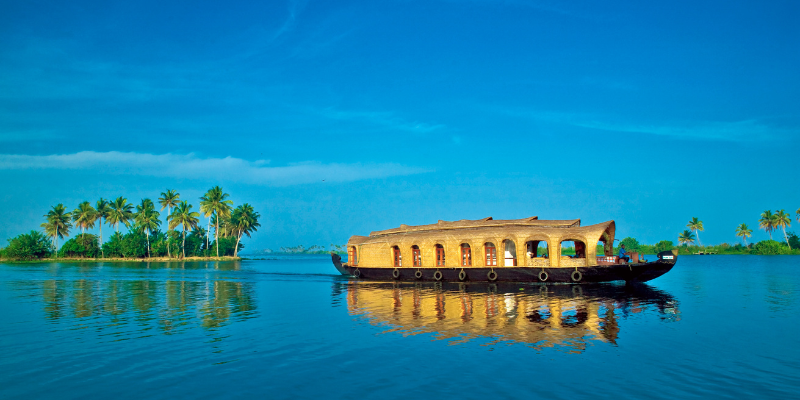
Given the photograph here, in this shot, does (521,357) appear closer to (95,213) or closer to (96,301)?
(96,301)

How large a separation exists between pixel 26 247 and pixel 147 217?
18.9 m

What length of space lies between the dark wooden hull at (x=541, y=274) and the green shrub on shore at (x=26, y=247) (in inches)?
2969

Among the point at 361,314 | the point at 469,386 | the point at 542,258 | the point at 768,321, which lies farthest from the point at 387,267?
the point at 469,386

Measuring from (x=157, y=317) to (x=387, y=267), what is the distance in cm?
1729

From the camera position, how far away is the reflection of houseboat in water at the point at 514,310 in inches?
488

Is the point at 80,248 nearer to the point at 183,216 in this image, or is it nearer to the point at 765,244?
the point at 183,216

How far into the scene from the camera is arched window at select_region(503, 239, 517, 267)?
93.5 ft

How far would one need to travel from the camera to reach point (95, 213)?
83250 millimetres

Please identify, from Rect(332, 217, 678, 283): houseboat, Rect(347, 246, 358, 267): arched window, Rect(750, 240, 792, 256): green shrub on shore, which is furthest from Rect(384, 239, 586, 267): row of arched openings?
Rect(750, 240, 792, 256): green shrub on shore

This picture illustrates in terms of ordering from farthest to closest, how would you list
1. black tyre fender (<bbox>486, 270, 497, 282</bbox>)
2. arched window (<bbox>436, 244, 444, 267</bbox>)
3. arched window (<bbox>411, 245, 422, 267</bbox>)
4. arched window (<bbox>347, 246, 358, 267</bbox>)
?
arched window (<bbox>347, 246, 358, 267</bbox>) → arched window (<bbox>411, 245, 422, 267</bbox>) → arched window (<bbox>436, 244, 444, 267</bbox>) → black tyre fender (<bbox>486, 270, 497, 282</bbox>)

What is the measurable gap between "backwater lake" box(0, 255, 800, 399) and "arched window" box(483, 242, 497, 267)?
8595 mm

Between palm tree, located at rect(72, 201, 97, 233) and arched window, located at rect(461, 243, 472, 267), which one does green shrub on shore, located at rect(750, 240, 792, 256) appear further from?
palm tree, located at rect(72, 201, 97, 233)

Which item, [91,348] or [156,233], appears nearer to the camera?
[91,348]

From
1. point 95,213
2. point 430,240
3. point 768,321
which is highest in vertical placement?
point 95,213
